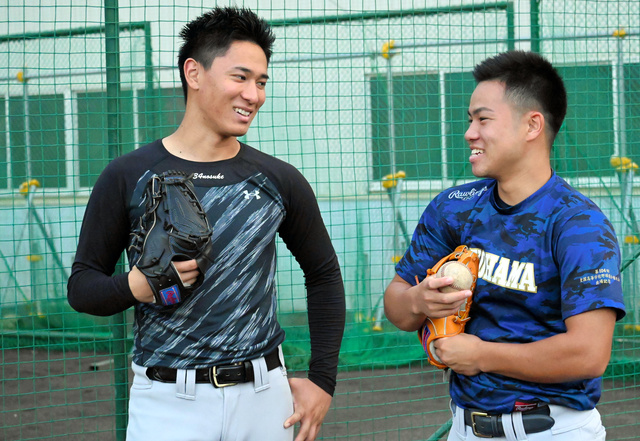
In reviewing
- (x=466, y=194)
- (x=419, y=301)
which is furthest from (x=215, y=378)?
(x=466, y=194)

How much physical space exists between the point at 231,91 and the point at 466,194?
0.89 metres

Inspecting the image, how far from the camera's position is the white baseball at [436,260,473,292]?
90.9 inches

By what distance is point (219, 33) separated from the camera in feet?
8.77

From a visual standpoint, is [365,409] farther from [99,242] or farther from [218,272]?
[99,242]

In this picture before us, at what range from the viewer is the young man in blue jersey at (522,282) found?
2.24 metres

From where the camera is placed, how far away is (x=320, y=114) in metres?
6.97

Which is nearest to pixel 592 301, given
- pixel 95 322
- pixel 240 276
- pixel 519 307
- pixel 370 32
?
pixel 519 307

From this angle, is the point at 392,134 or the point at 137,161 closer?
the point at 137,161

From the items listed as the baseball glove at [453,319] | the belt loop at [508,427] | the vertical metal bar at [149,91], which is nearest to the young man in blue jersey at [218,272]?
the baseball glove at [453,319]

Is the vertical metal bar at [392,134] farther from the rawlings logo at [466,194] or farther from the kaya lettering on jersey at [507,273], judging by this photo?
the kaya lettering on jersey at [507,273]

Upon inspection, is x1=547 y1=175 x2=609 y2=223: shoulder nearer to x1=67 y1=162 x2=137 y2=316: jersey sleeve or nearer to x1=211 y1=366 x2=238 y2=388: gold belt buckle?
x1=211 y1=366 x2=238 y2=388: gold belt buckle

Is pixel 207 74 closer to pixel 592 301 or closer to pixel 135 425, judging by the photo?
pixel 135 425

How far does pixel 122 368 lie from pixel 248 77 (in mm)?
2512

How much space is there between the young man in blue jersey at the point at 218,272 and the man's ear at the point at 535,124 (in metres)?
0.80
